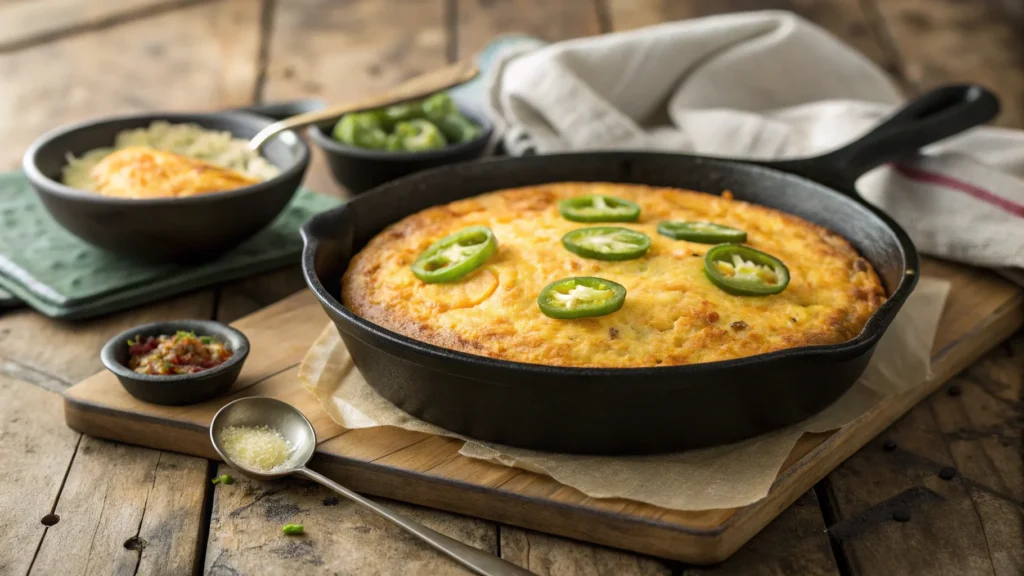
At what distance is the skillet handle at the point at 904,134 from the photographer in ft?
11.2

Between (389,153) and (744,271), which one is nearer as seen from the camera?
(744,271)

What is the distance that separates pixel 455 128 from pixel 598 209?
137 cm

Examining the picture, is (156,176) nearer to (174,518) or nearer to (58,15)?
(174,518)

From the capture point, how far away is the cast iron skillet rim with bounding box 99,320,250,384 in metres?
2.72

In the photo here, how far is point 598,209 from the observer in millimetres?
3225

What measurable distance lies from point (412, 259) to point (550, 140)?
1406 mm

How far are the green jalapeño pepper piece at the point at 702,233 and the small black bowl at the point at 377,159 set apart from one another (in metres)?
1.31

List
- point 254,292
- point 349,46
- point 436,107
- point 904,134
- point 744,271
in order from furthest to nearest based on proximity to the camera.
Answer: point 349,46, point 436,107, point 254,292, point 904,134, point 744,271

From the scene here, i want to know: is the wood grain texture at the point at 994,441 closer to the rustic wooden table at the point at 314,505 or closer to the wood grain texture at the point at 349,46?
the rustic wooden table at the point at 314,505

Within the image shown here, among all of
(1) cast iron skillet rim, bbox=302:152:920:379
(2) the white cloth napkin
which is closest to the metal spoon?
(1) cast iron skillet rim, bbox=302:152:920:379

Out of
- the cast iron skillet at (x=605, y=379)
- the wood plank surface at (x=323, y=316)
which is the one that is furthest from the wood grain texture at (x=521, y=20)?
the cast iron skillet at (x=605, y=379)

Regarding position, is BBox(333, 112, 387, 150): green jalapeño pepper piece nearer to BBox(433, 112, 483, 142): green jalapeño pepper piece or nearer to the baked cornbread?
BBox(433, 112, 483, 142): green jalapeño pepper piece

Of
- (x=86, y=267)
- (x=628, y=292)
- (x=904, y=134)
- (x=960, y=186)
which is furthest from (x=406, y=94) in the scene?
(x=960, y=186)

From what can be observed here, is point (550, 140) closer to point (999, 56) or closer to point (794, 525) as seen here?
point (794, 525)
